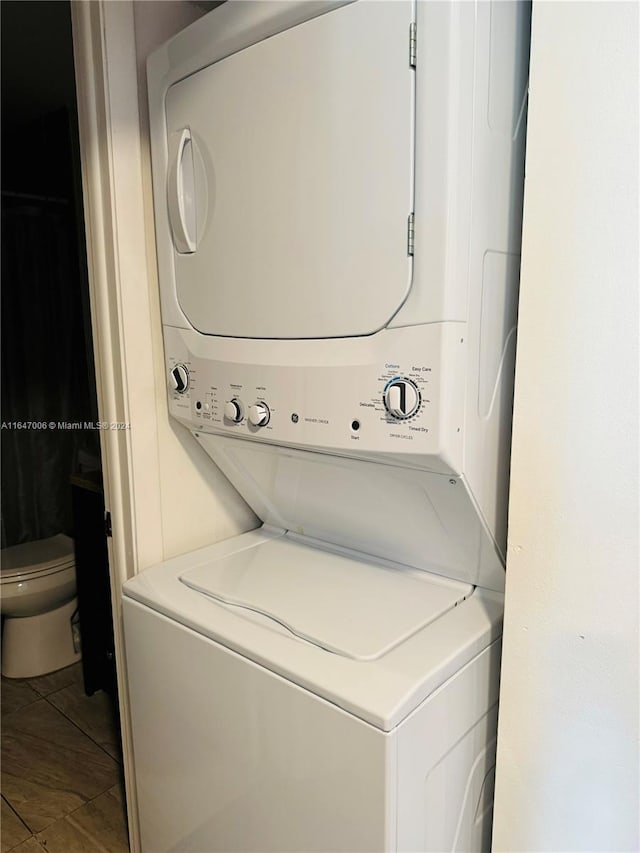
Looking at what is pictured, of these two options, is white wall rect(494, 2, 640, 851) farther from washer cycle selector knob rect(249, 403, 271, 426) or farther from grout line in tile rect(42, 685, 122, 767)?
grout line in tile rect(42, 685, 122, 767)

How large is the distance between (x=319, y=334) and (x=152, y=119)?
2.20 ft

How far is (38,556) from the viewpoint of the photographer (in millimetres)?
2777

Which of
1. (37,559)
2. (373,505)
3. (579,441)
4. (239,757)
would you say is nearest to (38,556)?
(37,559)

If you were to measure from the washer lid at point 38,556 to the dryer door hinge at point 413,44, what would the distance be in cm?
244

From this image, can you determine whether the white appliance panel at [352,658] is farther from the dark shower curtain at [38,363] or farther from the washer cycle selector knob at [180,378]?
the dark shower curtain at [38,363]

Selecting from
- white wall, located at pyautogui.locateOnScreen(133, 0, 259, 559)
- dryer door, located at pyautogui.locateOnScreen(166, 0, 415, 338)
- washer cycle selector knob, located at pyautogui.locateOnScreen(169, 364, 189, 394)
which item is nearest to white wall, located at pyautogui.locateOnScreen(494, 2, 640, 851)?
dryer door, located at pyautogui.locateOnScreen(166, 0, 415, 338)

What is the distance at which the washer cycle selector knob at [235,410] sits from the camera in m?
1.30

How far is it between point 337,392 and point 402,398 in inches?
5.6

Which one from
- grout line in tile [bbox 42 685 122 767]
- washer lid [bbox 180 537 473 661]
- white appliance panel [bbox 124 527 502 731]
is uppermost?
washer lid [bbox 180 537 473 661]

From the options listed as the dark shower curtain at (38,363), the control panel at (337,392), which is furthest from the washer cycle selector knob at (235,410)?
the dark shower curtain at (38,363)

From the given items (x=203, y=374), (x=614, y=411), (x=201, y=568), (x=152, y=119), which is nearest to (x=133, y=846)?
(x=201, y=568)

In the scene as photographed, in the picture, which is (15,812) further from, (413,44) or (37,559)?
(413,44)

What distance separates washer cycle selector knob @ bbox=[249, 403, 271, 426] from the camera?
1248 millimetres

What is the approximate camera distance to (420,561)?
4.41 ft
